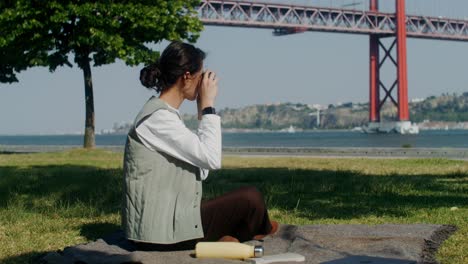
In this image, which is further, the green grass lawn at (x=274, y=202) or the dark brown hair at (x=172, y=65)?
the green grass lawn at (x=274, y=202)

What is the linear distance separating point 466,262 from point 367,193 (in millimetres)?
3780

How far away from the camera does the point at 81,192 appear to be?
26.0 ft

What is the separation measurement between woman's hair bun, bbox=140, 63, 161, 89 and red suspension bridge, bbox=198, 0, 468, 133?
51724 mm

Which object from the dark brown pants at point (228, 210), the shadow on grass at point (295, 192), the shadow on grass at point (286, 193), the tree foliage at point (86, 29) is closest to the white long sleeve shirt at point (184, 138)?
the dark brown pants at point (228, 210)

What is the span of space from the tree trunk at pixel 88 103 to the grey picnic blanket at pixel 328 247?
54.2 feet

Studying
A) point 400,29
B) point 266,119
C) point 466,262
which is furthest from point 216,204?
point 266,119

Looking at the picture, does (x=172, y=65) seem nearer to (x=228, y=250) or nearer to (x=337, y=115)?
(x=228, y=250)

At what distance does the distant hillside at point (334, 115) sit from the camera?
133m

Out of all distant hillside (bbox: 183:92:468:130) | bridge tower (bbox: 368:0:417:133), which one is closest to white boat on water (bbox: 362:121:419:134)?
bridge tower (bbox: 368:0:417:133)

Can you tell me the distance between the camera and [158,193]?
3.73 metres

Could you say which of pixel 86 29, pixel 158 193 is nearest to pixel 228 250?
pixel 158 193

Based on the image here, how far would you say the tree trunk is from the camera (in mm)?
20750

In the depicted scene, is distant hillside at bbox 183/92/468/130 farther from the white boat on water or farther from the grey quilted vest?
the grey quilted vest

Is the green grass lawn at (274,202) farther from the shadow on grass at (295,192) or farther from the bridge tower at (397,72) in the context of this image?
the bridge tower at (397,72)
